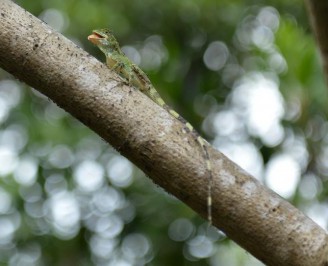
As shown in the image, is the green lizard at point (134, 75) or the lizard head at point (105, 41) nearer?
the green lizard at point (134, 75)

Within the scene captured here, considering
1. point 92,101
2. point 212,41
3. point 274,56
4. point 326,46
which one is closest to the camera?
point 92,101

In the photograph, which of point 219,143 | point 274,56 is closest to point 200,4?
point 219,143

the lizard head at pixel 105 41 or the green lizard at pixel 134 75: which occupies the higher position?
the green lizard at pixel 134 75

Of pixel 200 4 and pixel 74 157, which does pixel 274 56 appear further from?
pixel 74 157

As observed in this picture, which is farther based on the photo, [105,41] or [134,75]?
[105,41]

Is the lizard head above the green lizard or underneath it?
underneath

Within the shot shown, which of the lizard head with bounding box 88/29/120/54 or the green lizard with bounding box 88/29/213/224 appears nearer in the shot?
the green lizard with bounding box 88/29/213/224
